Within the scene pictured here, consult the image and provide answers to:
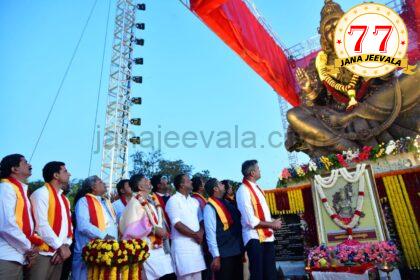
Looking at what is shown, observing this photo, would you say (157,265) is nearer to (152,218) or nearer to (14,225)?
(152,218)

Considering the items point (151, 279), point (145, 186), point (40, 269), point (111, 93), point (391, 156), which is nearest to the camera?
point (40, 269)

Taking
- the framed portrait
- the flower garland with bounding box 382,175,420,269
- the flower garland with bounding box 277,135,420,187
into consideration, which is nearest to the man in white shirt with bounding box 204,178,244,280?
the framed portrait

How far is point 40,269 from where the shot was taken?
7.36 feet

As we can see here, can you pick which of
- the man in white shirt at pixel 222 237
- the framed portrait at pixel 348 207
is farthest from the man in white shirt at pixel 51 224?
the framed portrait at pixel 348 207

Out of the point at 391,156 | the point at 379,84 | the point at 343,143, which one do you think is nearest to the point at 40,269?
the point at 391,156

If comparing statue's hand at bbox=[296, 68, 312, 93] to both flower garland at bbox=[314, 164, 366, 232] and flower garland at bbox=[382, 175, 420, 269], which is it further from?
flower garland at bbox=[382, 175, 420, 269]

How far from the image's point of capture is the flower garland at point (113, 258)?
2109 mm

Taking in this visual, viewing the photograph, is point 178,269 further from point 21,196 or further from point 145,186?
point 21,196

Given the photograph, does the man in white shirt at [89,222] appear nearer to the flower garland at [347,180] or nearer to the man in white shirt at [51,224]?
the man in white shirt at [51,224]

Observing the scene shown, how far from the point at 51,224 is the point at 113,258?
2.16 ft

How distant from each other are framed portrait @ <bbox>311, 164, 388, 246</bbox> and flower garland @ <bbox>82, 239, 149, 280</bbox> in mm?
2801

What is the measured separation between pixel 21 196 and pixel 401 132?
6491 mm

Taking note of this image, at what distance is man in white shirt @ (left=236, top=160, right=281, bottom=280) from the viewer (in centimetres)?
269

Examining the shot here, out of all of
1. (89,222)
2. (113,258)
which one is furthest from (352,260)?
(89,222)
